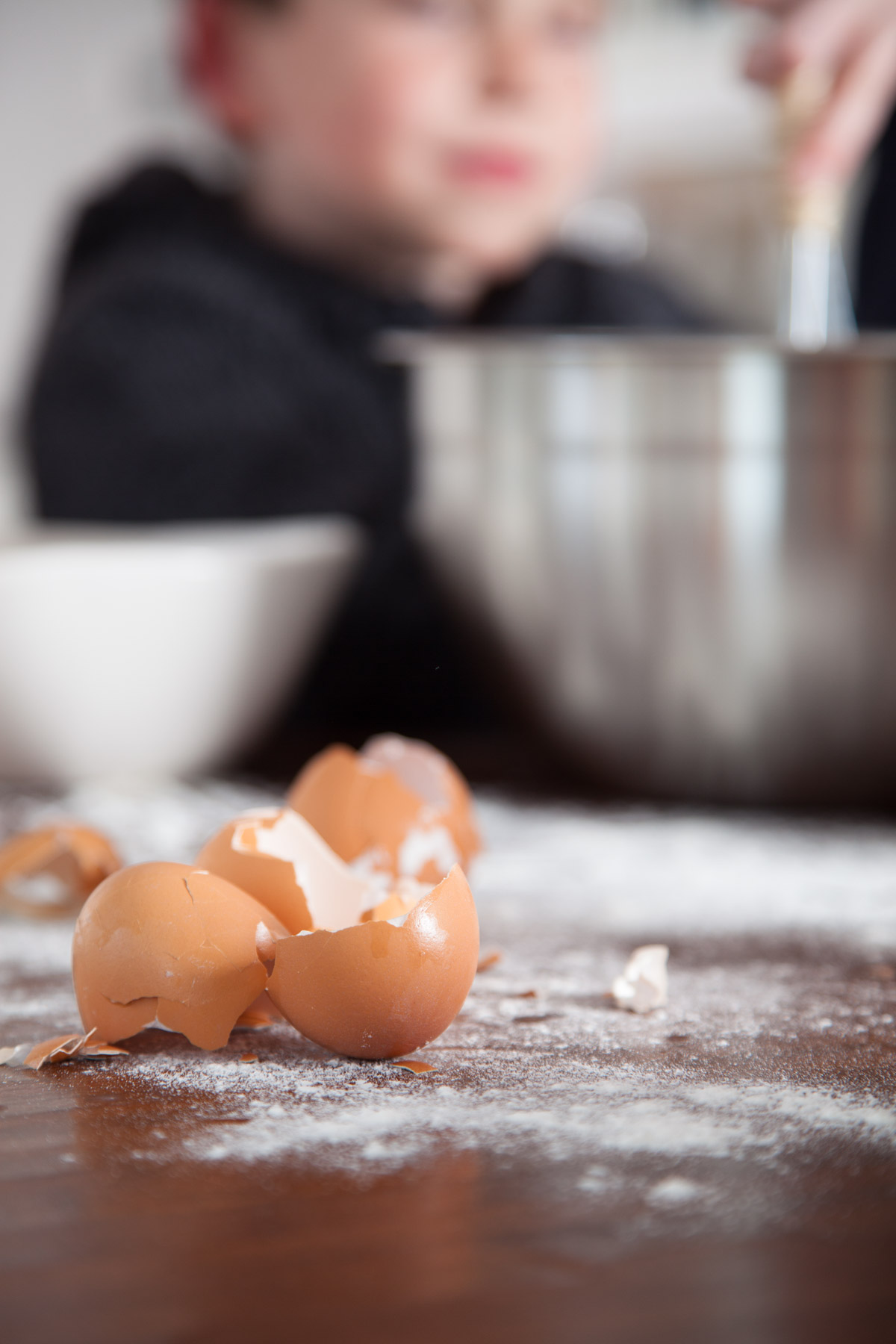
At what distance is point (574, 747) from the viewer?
0.67m

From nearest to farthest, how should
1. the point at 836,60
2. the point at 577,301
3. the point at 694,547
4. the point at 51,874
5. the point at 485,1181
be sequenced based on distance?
the point at 485,1181, the point at 51,874, the point at 694,547, the point at 836,60, the point at 577,301

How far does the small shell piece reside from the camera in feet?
1.58

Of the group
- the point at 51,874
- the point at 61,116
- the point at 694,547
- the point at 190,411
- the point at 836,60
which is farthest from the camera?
the point at 61,116

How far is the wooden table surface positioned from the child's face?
0.72m

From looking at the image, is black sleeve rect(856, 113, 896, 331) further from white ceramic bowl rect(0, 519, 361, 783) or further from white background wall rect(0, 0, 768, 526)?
white background wall rect(0, 0, 768, 526)

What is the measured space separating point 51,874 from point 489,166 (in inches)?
25.9

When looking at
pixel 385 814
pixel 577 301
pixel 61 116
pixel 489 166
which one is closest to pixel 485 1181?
pixel 385 814

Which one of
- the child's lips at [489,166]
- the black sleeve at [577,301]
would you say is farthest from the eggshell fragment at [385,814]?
the black sleeve at [577,301]

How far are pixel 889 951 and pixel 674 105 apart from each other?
5.51ft

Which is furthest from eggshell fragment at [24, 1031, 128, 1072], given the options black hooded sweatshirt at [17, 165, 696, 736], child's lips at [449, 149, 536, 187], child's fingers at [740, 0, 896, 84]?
child's lips at [449, 149, 536, 187]

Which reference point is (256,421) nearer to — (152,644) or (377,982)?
(152,644)

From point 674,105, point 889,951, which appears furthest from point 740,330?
point 889,951

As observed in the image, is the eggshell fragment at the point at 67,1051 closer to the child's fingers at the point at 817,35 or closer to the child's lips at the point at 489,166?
the child's fingers at the point at 817,35

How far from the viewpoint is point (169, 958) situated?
1.12 feet
